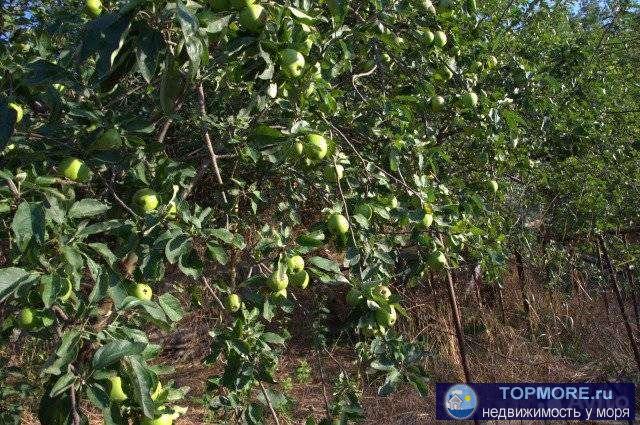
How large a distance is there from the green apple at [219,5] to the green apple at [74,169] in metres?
0.54

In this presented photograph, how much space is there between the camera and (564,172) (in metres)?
3.04

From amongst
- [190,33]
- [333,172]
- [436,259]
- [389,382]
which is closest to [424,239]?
[436,259]

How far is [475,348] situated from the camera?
12.6ft

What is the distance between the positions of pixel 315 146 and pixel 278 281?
0.38 metres

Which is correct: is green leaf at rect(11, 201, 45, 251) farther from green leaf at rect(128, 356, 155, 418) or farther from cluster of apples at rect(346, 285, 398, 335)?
cluster of apples at rect(346, 285, 398, 335)

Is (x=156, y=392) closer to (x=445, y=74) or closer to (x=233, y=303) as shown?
(x=233, y=303)

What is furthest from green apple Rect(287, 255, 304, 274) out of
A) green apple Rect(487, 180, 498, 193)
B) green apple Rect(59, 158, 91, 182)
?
green apple Rect(487, 180, 498, 193)

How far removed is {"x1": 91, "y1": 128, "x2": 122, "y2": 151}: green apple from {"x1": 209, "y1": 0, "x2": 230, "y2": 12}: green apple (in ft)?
1.33

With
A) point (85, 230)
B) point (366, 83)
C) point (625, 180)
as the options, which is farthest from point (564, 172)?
point (85, 230)

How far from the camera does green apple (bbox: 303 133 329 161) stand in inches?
58.5

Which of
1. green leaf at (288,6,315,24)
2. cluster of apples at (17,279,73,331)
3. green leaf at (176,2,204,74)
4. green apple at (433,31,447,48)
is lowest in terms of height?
cluster of apples at (17,279,73,331)

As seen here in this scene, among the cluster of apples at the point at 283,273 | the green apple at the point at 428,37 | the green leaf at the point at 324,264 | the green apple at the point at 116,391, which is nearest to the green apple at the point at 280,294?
the cluster of apples at the point at 283,273

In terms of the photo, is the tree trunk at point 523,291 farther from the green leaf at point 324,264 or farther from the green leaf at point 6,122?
the green leaf at point 6,122

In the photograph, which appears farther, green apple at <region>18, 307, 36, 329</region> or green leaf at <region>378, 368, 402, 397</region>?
green leaf at <region>378, 368, 402, 397</region>
